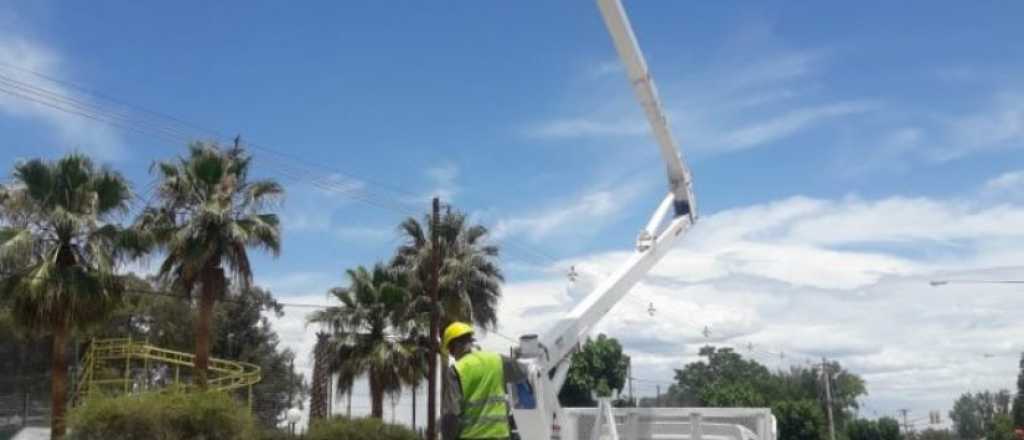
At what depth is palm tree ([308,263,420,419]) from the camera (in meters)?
34.4

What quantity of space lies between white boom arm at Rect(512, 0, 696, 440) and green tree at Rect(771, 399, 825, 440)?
64.4 metres

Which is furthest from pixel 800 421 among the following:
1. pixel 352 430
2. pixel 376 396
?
pixel 352 430

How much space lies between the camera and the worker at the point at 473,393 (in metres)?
5.71

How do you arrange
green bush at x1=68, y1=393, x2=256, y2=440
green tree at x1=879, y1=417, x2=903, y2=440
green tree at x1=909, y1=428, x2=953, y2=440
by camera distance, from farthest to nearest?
green tree at x1=909, y1=428, x2=953, y2=440 < green tree at x1=879, y1=417, x2=903, y2=440 < green bush at x1=68, y1=393, x2=256, y2=440

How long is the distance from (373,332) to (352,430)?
4.86 m

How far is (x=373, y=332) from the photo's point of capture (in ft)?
115

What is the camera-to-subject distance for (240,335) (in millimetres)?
59375

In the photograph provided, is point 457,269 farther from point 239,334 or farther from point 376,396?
point 239,334

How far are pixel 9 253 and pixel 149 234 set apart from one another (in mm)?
3331

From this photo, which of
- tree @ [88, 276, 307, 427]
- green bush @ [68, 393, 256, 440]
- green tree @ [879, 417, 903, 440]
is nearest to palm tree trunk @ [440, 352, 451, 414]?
green bush @ [68, 393, 256, 440]

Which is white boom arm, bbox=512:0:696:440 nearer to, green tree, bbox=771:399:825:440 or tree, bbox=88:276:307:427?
tree, bbox=88:276:307:427

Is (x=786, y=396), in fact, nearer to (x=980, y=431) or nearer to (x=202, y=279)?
(x=980, y=431)

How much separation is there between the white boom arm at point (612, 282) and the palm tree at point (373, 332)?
61.5ft

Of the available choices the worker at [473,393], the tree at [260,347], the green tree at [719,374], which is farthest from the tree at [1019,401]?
the worker at [473,393]
